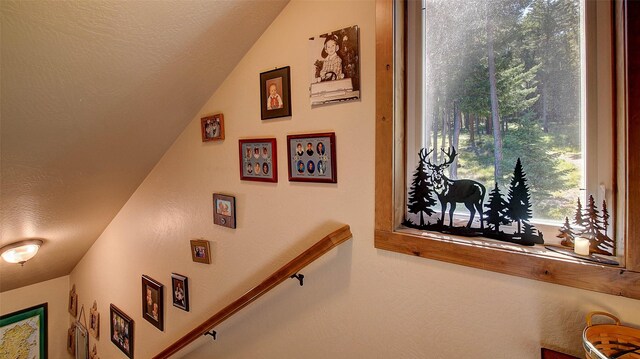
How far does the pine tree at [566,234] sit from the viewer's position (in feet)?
2.64

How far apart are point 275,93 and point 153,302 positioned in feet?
6.15

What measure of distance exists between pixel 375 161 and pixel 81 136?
152 centimetres

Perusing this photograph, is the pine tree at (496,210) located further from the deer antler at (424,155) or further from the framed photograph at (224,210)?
the framed photograph at (224,210)

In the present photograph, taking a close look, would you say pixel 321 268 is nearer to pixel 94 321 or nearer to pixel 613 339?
pixel 613 339

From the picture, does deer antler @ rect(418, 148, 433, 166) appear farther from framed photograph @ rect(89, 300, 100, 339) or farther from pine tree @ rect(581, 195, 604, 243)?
framed photograph @ rect(89, 300, 100, 339)

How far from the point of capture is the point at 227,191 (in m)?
1.59

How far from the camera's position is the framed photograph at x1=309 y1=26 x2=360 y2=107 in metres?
1.09

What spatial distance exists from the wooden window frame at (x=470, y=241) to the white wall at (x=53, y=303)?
3.82 meters

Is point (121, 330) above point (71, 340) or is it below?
above

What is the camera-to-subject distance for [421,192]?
102 centimetres

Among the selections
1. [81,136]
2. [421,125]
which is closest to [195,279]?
[81,136]

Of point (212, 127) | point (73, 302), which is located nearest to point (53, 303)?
point (73, 302)

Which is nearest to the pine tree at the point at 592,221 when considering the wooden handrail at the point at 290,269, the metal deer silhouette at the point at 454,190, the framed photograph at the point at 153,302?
the metal deer silhouette at the point at 454,190

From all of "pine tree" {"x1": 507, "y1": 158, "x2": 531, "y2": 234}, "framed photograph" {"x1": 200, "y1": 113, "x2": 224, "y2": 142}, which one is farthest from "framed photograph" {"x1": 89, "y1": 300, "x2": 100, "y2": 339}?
"pine tree" {"x1": 507, "y1": 158, "x2": 531, "y2": 234}
